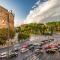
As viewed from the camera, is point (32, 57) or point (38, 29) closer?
point (32, 57)

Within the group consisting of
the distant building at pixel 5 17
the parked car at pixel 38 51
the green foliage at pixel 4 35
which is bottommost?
the parked car at pixel 38 51

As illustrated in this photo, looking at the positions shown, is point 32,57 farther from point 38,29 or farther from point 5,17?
point 5,17

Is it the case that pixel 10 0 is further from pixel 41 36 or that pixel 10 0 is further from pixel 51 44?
pixel 51 44

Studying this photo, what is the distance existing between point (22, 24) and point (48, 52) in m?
0.64

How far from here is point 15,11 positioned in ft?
11.0

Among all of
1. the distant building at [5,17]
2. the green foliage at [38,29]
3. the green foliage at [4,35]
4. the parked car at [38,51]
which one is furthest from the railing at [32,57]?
the distant building at [5,17]

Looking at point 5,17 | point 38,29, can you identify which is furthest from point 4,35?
point 38,29

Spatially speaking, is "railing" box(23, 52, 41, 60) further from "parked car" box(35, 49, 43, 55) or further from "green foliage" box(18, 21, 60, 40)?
"green foliage" box(18, 21, 60, 40)

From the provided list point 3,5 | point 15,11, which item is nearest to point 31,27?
point 15,11

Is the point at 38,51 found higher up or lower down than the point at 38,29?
lower down

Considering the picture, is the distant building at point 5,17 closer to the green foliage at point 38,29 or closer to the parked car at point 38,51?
the green foliage at point 38,29

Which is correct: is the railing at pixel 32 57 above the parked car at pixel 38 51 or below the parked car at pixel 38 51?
below

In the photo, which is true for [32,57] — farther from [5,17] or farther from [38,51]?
[5,17]

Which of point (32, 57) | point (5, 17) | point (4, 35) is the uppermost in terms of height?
point (5, 17)
